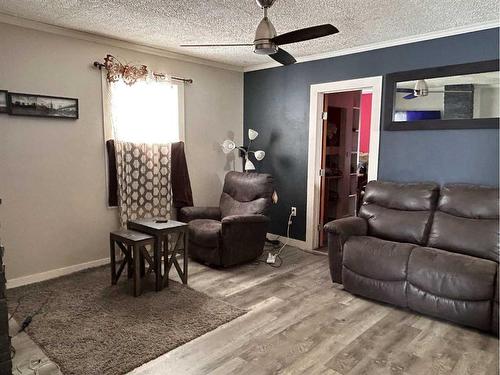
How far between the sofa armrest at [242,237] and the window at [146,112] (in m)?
1.36

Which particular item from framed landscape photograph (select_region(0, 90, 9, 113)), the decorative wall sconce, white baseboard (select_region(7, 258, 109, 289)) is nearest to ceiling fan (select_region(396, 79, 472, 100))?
the decorative wall sconce

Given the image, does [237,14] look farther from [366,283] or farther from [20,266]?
[20,266]

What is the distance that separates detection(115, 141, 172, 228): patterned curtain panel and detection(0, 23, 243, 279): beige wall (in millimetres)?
182

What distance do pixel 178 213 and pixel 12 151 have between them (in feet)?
6.13

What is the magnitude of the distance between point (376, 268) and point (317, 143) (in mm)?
1909

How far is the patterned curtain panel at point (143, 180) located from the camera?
389 cm

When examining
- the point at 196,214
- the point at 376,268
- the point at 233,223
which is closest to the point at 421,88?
the point at 376,268

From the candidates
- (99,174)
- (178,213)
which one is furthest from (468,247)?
(99,174)

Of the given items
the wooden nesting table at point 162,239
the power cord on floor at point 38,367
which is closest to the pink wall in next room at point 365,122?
the wooden nesting table at point 162,239

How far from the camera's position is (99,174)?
3770 millimetres

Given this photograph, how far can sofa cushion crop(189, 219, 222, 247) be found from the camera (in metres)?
3.71

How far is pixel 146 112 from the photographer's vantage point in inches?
161

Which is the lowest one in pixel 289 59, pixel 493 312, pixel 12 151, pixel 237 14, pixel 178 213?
pixel 493 312

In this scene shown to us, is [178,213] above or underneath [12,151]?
underneath
